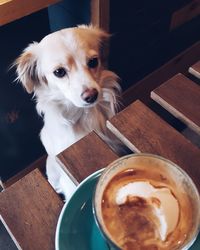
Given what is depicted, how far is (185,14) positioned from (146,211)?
128 cm

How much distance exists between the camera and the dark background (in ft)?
3.40

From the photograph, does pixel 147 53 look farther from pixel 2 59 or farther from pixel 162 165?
pixel 162 165

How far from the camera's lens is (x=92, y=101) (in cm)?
88

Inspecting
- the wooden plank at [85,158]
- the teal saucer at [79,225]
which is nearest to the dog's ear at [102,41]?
the wooden plank at [85,158]

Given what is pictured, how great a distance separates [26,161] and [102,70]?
0.57 metres

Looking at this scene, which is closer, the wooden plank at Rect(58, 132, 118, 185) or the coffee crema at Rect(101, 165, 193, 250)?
the coffee crema at Rect(101, 165, 193, 250)

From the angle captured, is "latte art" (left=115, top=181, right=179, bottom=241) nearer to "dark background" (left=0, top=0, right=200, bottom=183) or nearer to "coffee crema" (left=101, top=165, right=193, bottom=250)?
"coffee crema" (left=101, top=165, right=193, bottom=250)

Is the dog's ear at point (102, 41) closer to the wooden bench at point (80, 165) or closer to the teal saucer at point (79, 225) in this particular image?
the wooden bench at point (80, 165)

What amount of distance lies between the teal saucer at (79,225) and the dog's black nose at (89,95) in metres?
0.38

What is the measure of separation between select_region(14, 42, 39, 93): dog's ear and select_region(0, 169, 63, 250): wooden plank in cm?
47

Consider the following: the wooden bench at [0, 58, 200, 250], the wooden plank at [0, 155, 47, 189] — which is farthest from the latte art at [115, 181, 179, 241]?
the wooden plank at [0, 155, 47, 189]

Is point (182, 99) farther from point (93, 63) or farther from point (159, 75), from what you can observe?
point (159, 75)

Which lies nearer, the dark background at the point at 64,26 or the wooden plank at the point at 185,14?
the dark background at the point at 64,26

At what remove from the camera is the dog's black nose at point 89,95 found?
0.86 meters
